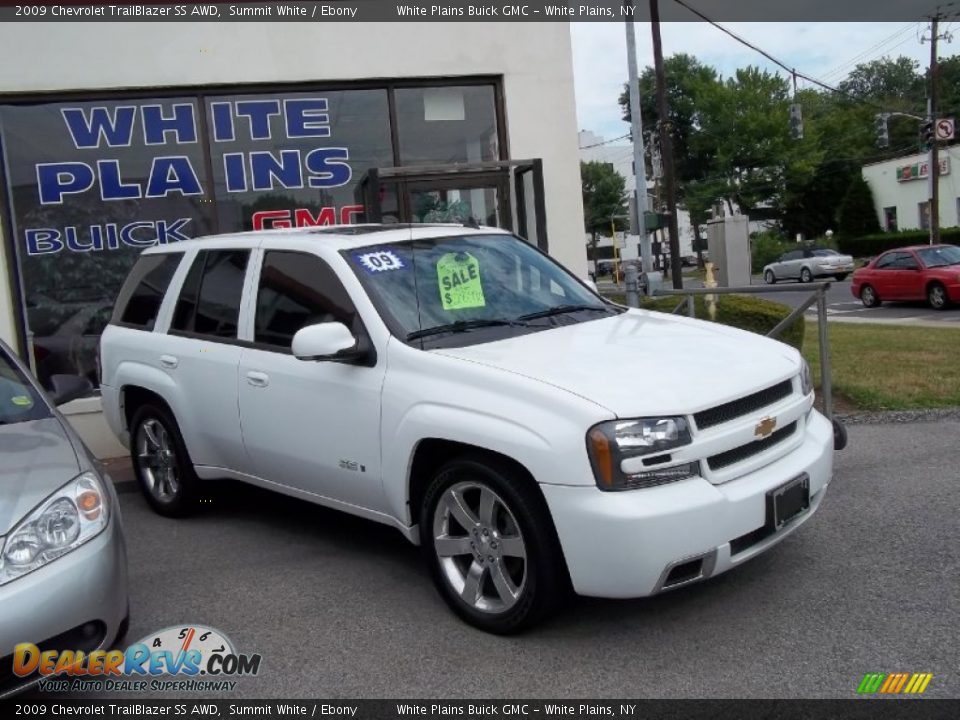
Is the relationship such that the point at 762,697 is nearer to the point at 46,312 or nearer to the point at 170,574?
the point at 170,574

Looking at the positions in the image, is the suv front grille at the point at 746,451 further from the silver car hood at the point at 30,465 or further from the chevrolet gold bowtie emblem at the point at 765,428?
the silver car hood at the point at 30,465

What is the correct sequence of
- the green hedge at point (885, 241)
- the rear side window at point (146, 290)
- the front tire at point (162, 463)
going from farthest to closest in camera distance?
the green hedge at point (885, 241), the rear side window at point (146, 290), the front tire at point (162, 463)

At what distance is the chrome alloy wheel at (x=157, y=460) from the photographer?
19.9ft

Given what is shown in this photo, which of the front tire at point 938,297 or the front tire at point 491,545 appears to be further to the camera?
the front tire at point 938,297

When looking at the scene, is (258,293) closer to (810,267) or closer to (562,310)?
(562,310)

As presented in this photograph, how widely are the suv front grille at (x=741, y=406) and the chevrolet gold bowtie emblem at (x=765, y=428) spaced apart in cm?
7

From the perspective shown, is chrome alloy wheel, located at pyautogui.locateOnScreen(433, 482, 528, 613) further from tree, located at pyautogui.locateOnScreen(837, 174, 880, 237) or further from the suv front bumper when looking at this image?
tree, located at pyautogui.locateOnScreen(837, 174, 880, 237)

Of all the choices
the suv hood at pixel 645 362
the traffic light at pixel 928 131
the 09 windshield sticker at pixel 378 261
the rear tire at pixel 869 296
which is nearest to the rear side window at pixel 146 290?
the 09 windshield sticker at pixel 378 261

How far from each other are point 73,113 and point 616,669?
7674 millimetres

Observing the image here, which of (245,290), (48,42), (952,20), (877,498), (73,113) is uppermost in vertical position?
(952,20)

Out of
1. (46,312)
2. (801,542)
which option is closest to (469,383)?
(801,542)

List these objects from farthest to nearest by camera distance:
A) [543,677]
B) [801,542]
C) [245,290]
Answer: [245,290], [801,542], [543,677]

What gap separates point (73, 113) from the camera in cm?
890

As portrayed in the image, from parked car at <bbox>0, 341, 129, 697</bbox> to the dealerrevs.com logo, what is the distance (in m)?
0.04
